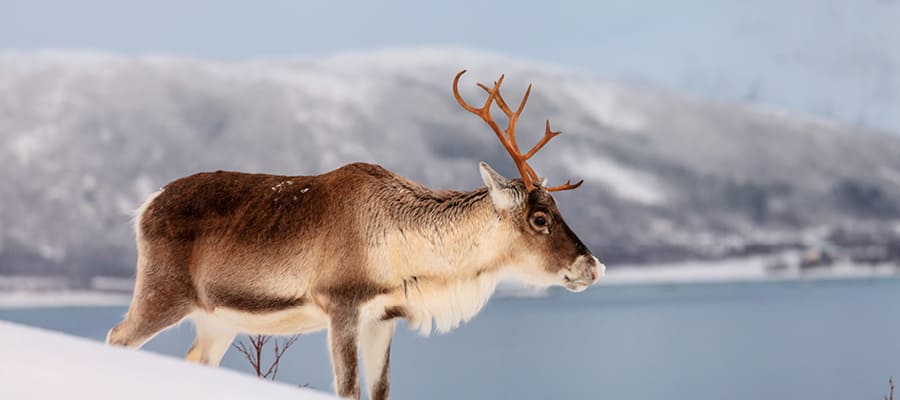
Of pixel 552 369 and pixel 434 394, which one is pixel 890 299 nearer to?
pixel 552 369

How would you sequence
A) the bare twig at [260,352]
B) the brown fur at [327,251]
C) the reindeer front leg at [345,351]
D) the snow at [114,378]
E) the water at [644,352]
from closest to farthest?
the snow at [114,378], the reindeer front leg at [345,351], the brown fur at [327,251], the bare twig at [260,352], the water at [644,352]

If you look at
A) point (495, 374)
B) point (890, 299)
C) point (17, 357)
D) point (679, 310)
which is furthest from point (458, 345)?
point (890, 299)

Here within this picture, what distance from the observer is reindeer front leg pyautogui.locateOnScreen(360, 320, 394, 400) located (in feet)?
20.5

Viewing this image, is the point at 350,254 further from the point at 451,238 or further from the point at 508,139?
the point at 508,139

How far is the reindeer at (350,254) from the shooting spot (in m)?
6.12

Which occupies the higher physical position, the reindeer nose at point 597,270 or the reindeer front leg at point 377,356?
the reindeer nose at point 597,270

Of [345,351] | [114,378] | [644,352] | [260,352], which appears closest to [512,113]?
[345,351]

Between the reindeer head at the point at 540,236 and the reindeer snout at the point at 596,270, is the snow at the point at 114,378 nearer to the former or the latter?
the reindeer head at the point at 540,236

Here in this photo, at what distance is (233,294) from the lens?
629cm

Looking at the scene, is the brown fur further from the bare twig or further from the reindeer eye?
the bare twig

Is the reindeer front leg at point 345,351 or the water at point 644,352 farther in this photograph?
the water at point 644,352

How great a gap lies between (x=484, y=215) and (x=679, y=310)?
7115cm

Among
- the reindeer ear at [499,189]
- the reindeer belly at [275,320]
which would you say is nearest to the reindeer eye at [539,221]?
the reindeer ear at [499,189]

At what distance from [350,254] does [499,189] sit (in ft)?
2.94
